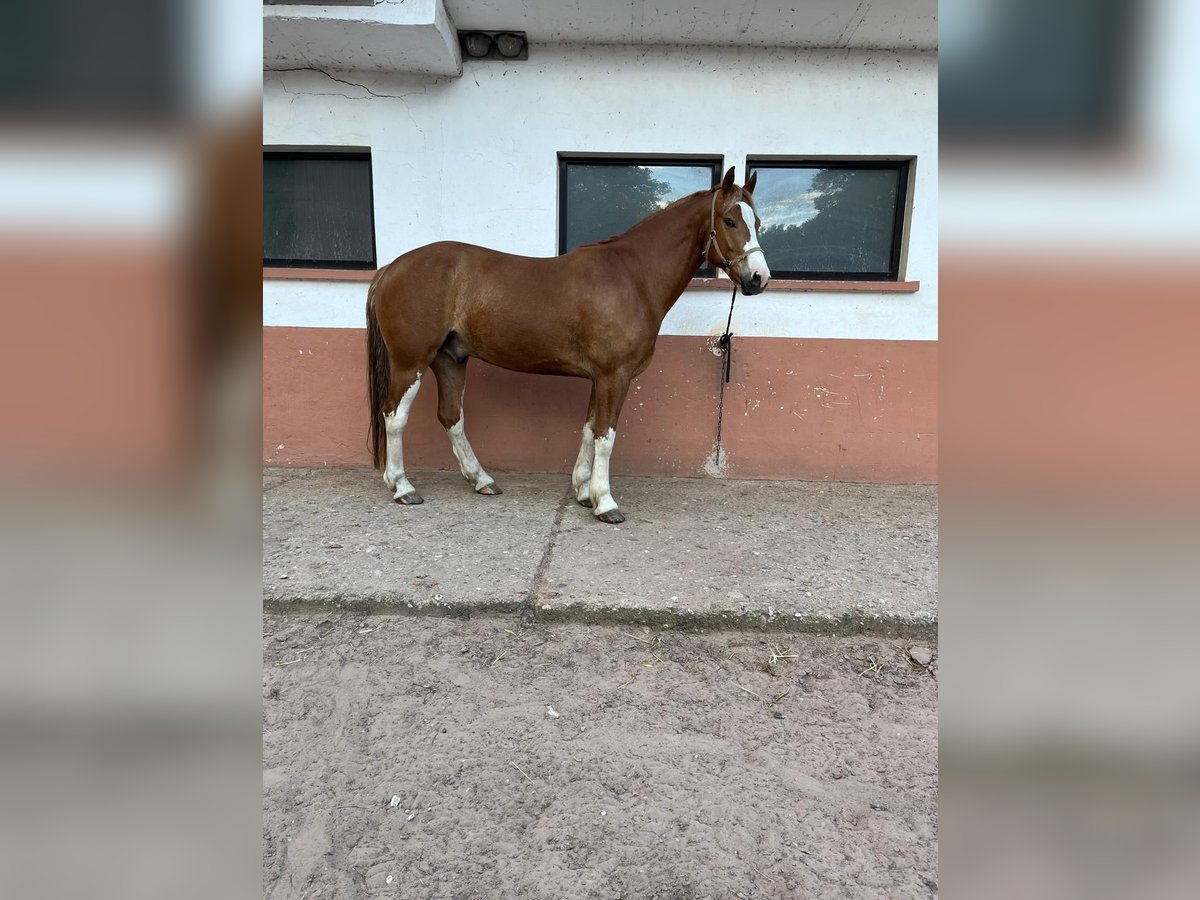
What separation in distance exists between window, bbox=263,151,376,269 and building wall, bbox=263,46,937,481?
152 mm

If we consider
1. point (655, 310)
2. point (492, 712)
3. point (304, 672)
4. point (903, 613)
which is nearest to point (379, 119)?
point (655, 310)

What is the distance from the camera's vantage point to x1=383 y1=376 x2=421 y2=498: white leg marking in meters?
3.64

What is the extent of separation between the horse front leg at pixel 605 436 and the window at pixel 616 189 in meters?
1.27

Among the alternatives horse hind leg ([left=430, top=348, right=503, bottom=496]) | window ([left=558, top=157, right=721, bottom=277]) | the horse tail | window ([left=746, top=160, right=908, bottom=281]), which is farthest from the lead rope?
the horse tail

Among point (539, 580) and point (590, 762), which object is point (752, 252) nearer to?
point (539, 580)

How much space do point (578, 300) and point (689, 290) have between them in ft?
3.42

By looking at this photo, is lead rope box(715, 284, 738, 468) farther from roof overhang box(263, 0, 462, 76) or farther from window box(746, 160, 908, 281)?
roof overhang box(263, 0, 462, 76)

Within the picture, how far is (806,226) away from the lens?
4125 mm

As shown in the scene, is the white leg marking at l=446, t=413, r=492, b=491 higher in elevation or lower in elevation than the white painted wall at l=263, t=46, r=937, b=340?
lower

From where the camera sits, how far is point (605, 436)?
344 cm
